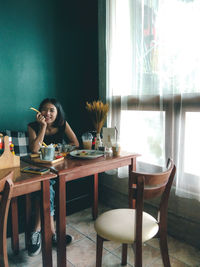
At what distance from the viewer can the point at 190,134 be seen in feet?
6.42

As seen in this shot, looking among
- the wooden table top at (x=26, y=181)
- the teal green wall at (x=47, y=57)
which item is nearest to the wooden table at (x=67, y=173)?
the wooden table top at (x=26, y=181)

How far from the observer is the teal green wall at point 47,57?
2332 mm

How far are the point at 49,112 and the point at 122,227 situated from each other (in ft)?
4.11

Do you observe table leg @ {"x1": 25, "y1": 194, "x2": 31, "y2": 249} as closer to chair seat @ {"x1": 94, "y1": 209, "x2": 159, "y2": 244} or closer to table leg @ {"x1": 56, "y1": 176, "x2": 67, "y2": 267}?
table leg @ {"x1": 56, "y1": 176, "x2": 67, "y2": 267}

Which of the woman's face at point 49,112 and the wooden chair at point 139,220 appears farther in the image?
the woman's face at point 49,112

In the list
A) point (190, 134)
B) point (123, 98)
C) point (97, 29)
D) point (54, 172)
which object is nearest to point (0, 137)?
point (54, 172)

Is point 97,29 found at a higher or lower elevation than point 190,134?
higher

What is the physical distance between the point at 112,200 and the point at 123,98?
4.01ft

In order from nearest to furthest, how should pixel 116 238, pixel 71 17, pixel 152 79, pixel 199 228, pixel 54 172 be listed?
→ 1. pixel 116 238
2. pixel 54 172
3. pixel 199 228
4. pixel 152 79
5. pixel 71 17

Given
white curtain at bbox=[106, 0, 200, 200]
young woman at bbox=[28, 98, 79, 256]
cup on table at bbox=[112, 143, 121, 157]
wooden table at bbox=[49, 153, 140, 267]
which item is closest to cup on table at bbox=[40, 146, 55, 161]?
wooden table at bbox=[49, 153, 140, 267]

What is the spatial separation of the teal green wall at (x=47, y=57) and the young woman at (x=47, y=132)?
1.15 ft

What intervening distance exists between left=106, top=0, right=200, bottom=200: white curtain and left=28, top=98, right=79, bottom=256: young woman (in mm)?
628

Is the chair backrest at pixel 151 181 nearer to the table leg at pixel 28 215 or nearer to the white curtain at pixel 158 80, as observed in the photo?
the white curtain at pixel 158 80

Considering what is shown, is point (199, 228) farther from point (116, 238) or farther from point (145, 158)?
point (116, 238)
